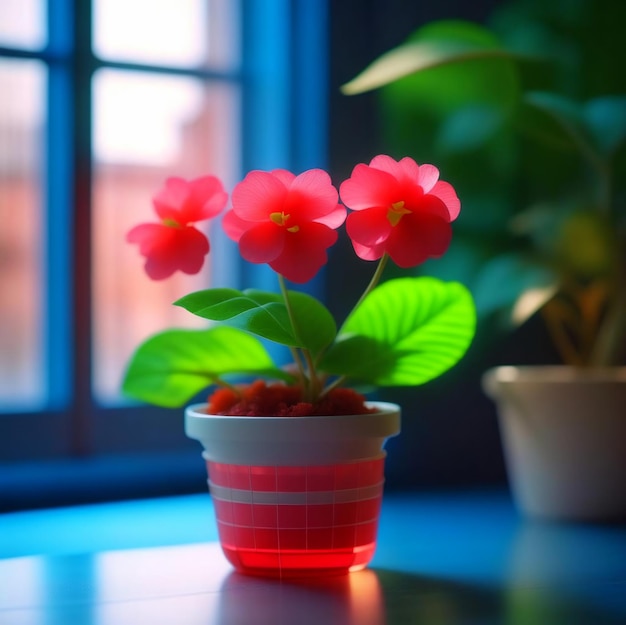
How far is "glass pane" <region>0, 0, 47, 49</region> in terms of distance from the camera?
1.42 metres

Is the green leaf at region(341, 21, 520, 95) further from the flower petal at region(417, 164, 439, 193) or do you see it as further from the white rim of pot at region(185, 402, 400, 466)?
the white rim of pot at region(185, 402, 400, 466)

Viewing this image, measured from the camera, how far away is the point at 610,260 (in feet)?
4.38

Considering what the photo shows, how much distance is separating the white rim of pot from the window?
0.59 m

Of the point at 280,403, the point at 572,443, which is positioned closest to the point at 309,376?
the point at 280,403

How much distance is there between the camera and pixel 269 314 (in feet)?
2.77

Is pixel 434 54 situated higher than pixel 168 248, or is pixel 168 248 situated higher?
pixel 434 54

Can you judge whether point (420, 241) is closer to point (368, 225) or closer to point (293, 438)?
point (368, 225)

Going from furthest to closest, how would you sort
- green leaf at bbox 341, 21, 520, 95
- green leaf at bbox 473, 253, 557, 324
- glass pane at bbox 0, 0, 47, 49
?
glass pane at bbox 0, 0, 47, 49 < green leaf at bbox 473, 253, 557, 324 < green leaf at bbox 341, 21, 520, 95

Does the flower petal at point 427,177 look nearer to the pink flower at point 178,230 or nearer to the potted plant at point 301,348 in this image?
the potted plant at point 301,348

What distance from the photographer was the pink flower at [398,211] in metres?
0.86

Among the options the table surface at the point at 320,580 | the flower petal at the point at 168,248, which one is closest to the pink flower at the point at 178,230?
the flower petal at the point at 168,248

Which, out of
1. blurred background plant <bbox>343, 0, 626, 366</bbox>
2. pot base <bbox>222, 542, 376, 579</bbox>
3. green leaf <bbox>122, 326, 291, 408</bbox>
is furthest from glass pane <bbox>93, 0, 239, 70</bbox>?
pot base <bbox>222, 542, 376, 579</bbox>

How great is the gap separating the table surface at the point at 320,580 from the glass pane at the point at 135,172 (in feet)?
1.06

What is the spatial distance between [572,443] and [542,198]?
1.55 ft
